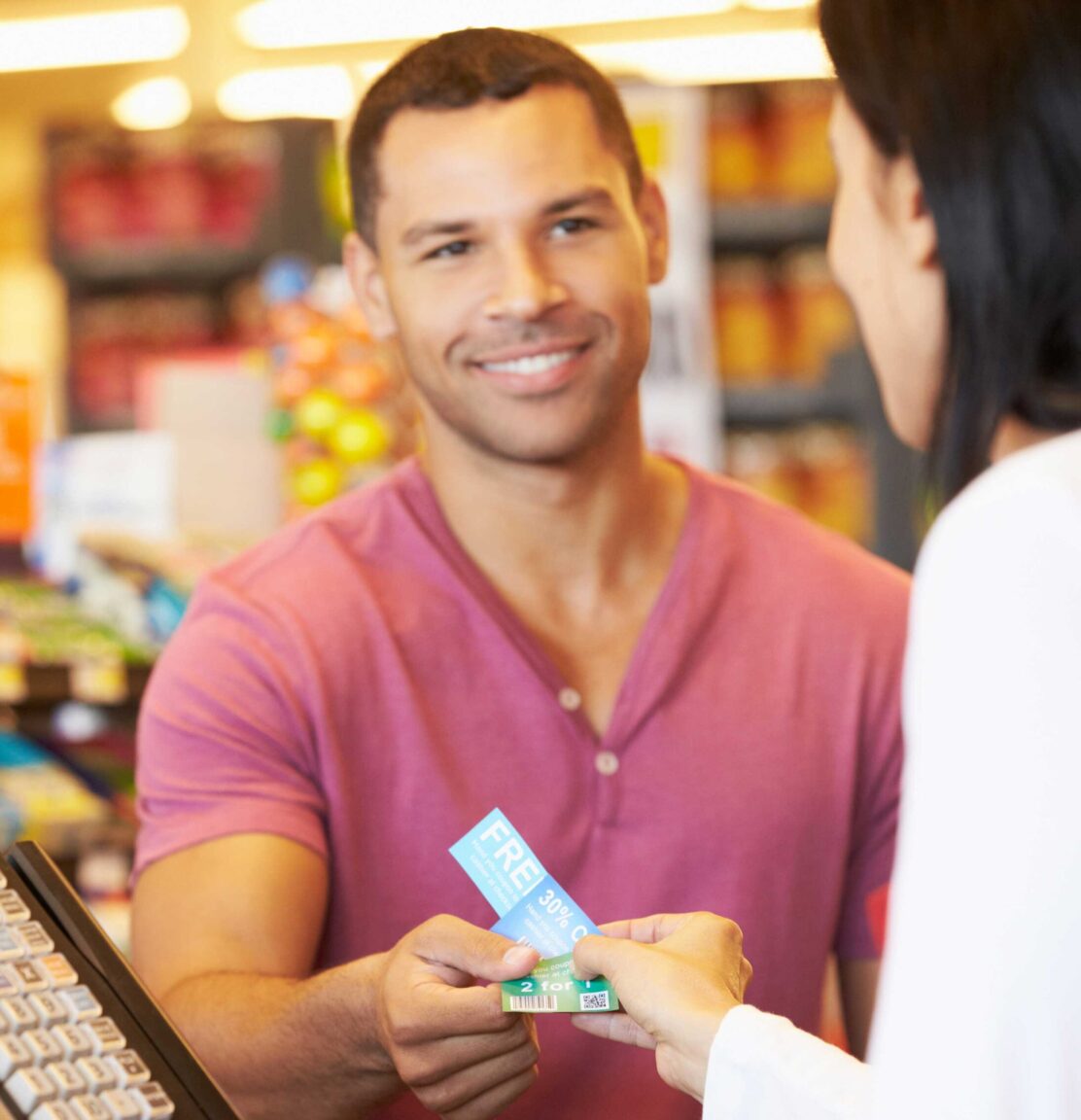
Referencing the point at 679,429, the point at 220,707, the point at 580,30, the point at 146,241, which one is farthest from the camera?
the point at 580,30

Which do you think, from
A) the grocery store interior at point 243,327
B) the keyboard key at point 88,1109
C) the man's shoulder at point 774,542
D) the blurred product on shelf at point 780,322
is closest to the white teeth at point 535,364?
the man's shoulder at point 774,542

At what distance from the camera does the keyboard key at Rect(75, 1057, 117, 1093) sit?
3.41 feet

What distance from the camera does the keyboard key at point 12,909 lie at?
1.15 m

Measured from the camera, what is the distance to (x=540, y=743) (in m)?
1.72

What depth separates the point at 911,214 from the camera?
3.50ft

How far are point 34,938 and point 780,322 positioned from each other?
415 centimetres

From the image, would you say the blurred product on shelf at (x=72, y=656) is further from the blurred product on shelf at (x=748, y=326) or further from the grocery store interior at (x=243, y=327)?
the blurred product on shelf at (x=748, y=326)

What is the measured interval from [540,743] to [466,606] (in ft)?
0.60

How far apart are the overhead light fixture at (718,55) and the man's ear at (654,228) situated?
455cm

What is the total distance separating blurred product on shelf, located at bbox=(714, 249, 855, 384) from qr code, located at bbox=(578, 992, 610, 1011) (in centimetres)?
393

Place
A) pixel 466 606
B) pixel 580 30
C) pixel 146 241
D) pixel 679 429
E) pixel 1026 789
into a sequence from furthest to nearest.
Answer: pixel 580 30 → pixel 146 241 → pixel 679 429 → pixel 466 606 → pixel 1026 789

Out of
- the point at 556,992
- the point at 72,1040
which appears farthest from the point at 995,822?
the point at 72,1040

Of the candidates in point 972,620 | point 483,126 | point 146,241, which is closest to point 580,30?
point 146,241

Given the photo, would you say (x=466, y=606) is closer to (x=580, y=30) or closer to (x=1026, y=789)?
(x=1026, y=789)
